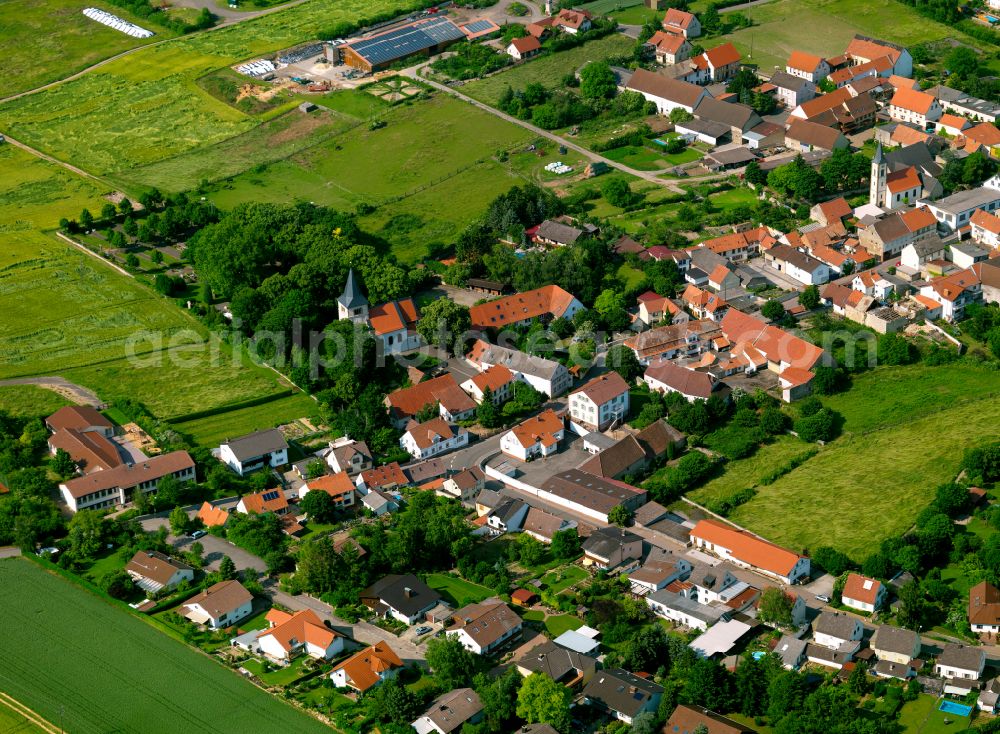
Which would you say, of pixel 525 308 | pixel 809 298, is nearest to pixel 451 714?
pixel 525 308

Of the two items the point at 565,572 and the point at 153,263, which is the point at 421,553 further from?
the point at 153,263

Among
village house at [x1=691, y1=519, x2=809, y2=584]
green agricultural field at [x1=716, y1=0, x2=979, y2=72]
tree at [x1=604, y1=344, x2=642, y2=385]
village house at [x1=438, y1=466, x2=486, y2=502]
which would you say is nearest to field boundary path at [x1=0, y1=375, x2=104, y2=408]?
village house at [x1=438, y1=466, x2=486, y2=502]

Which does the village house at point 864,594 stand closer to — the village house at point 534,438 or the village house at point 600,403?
the village house at point 600,403

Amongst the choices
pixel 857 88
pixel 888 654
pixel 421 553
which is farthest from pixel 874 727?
pixel 857 88

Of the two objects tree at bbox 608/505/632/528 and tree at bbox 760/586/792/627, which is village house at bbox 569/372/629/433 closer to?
tree at bbox 608/505/632/528

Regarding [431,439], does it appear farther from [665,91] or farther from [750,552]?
[665,91]

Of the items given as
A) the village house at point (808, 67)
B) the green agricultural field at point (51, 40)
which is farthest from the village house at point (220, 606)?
the green agricultural field at point (51, 40)
